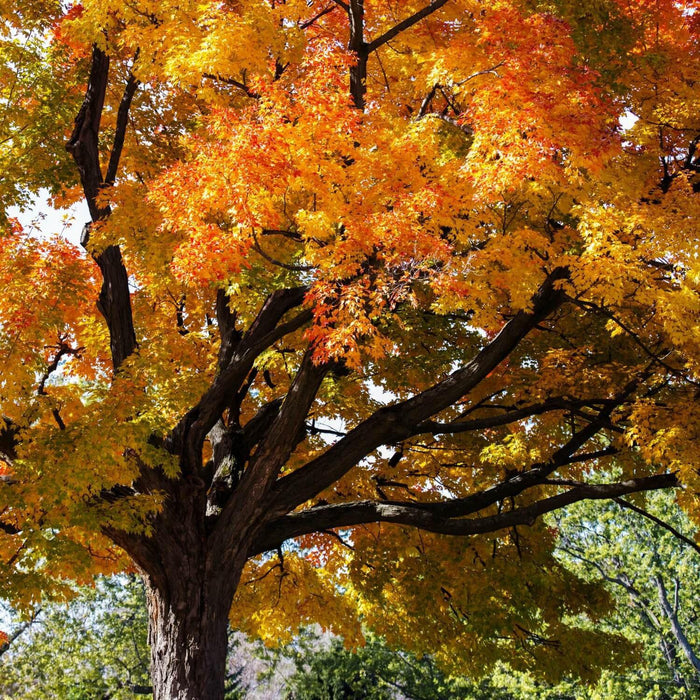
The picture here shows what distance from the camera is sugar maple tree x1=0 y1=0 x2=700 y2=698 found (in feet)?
23.7

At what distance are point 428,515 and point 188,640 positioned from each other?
317cm

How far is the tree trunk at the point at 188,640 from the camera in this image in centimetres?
748

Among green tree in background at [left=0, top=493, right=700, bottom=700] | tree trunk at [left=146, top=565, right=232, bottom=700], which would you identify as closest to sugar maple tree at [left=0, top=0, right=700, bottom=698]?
tree trunk at [left=146, top=565, right=232, bottom=700]

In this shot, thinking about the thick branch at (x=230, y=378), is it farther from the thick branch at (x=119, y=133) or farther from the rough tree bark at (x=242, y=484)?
the thick branch at (x=119, y=133)

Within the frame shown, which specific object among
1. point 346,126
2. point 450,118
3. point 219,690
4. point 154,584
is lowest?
point 219,690

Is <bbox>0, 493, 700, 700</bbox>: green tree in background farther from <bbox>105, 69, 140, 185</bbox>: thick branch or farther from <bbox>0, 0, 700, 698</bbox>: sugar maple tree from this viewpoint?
<bbox>105, 69, 140, 185</bbox>: thick branch

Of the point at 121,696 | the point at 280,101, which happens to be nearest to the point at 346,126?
the point at 280,101

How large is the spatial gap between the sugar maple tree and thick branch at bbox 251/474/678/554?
0.04m

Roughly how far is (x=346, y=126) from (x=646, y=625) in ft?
80.2

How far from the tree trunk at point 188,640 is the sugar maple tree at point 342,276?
0.10 feet

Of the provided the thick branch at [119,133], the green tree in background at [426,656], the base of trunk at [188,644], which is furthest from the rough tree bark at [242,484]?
the green tree in background at [426,656]

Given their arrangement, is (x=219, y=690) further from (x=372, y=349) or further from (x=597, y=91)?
(x=597, y=91)

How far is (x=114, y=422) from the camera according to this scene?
7633 mm

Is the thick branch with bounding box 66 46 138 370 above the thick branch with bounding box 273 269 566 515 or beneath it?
above
